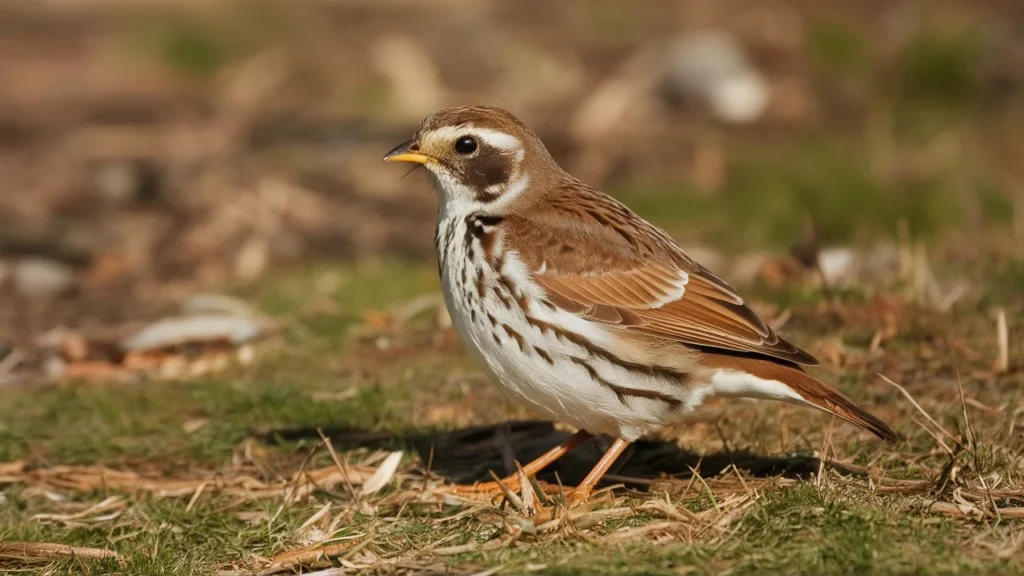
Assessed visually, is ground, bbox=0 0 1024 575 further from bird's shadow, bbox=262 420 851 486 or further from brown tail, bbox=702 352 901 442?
brown tail, bbox=702 352 901 442

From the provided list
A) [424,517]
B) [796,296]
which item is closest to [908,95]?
[796,296]

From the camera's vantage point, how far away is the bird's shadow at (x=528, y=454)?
22.3 ft

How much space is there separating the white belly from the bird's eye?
73cm

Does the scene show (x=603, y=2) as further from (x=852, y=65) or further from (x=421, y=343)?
(x=421, y=343)

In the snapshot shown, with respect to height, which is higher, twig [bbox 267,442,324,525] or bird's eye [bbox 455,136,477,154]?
bird's eye [bbox 455,136,477,154]

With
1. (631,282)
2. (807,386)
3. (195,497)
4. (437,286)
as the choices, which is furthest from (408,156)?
(437,286)

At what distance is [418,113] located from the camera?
57.0 ft

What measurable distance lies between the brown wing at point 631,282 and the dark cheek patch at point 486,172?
0.92 feet

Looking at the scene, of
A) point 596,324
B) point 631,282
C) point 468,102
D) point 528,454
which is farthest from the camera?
point 468,102

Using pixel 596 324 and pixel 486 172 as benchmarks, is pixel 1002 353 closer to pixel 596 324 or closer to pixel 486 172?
pixel 596 324

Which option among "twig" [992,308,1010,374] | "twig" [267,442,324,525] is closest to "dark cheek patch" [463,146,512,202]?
"twig" [267,442,324,525]

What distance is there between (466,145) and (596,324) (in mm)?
1198

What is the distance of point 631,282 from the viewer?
6703mm

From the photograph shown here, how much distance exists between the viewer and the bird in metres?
6.38
